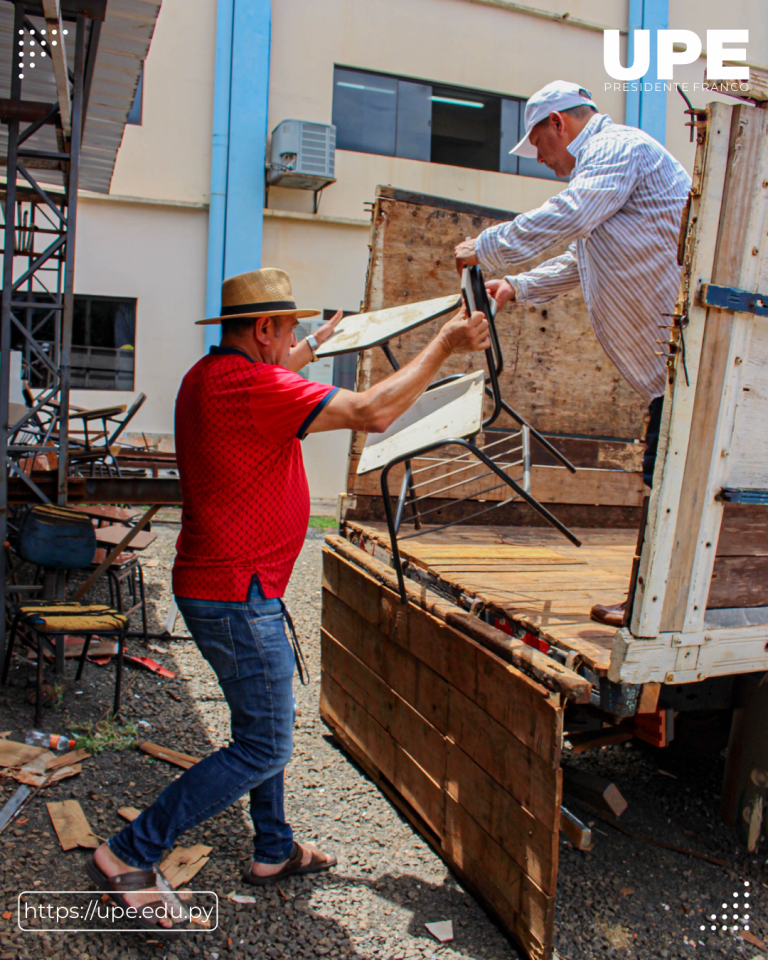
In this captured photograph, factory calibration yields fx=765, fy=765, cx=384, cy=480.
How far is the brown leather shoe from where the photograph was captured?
270 centimetres

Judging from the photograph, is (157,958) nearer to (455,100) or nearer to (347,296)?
(347,296)

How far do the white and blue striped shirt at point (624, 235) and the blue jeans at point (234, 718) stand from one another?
1584mm

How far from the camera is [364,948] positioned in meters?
2.58

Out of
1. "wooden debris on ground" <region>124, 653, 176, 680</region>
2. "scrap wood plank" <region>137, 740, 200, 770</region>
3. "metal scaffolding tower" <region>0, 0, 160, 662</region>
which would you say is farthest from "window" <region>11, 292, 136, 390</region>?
"scrap wood plank" <region>137, 740, 200, 770</region>

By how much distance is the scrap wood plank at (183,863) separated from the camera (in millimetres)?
2871

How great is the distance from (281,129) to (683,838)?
35.6 ft

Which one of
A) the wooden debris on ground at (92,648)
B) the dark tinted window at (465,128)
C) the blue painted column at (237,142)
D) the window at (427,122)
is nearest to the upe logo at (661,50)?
the window at (427,122)

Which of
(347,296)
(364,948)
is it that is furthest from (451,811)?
(347,296)

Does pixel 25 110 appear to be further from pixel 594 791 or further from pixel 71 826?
pixel 594 791

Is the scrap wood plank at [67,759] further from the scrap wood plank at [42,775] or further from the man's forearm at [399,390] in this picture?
the man's forearm at [399,390]

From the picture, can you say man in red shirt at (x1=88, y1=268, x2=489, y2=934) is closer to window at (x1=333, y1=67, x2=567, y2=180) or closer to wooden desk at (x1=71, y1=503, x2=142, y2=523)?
wooden desk at (x1=71, y1=503, x2=142, y2=523)

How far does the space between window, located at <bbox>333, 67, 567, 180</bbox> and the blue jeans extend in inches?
451

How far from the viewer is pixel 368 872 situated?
3033 millimetres

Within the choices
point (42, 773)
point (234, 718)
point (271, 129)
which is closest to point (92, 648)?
point (42, 773)
